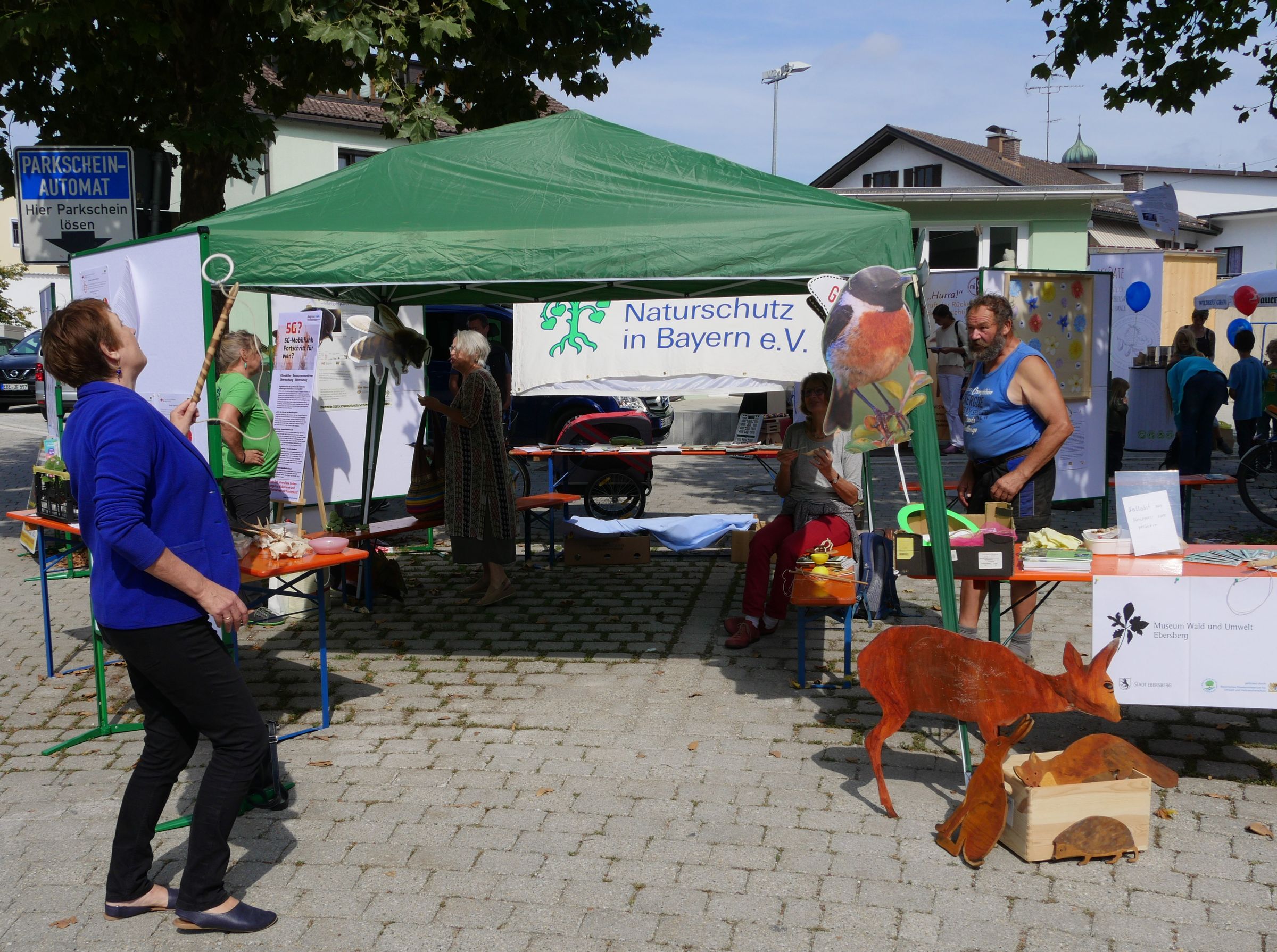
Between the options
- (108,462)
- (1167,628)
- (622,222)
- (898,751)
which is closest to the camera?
(108,462)

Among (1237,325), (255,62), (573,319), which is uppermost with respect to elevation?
(255,62)

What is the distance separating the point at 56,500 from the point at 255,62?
543cm

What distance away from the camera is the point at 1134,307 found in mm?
18703

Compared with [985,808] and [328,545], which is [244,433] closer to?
[328,545]

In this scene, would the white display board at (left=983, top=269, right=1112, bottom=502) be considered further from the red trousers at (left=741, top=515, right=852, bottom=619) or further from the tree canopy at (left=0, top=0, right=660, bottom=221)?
the tree canopy at (left=0, top=0, right=660, bottom=221)

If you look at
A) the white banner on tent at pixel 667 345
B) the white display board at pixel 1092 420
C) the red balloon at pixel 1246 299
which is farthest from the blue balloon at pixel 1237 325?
the white banner on tent at pixel 667 345

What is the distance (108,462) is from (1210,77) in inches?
387

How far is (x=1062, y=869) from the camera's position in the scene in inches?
147

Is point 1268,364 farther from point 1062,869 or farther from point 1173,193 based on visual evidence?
point 1062,869

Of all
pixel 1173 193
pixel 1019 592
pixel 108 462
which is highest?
pixel 1173 193

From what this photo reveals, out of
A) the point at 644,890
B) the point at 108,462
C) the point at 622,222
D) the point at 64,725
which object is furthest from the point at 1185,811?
the point at 64,725

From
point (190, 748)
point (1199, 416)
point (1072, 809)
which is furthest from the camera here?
point (1199, 416)

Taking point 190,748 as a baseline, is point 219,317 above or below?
above

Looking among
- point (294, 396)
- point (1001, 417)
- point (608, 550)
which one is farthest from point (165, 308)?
point (608, 550)
